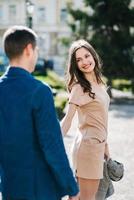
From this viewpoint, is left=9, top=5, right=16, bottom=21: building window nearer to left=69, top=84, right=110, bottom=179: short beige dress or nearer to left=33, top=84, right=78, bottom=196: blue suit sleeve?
left=69, top=84, right=110, bottom=179: short beige dress

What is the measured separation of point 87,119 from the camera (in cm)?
435

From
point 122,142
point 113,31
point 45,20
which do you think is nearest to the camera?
point 122,142

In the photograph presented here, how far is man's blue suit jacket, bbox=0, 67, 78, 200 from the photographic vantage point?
301cm

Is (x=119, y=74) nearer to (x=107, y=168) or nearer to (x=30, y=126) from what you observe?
(x=107, y=168)

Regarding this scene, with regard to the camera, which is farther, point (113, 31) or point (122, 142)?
point (113, 31)

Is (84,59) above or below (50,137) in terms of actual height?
above

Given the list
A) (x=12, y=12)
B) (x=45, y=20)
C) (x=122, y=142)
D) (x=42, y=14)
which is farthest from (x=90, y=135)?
(x=12, y=12)

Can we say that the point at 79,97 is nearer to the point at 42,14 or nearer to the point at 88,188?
the point at 88,188

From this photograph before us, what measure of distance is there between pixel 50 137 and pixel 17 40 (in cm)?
54

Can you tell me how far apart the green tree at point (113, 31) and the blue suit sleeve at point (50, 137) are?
17669mm

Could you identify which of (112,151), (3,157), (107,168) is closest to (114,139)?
(112,151)

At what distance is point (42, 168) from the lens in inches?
121

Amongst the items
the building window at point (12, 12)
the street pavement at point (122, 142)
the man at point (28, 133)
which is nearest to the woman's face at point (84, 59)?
the street pavement at point (122, 142)

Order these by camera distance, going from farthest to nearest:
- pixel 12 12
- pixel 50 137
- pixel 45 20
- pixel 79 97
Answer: pixel 12 12, pixel 45 20, pixel 79 97, pixel 50 137
